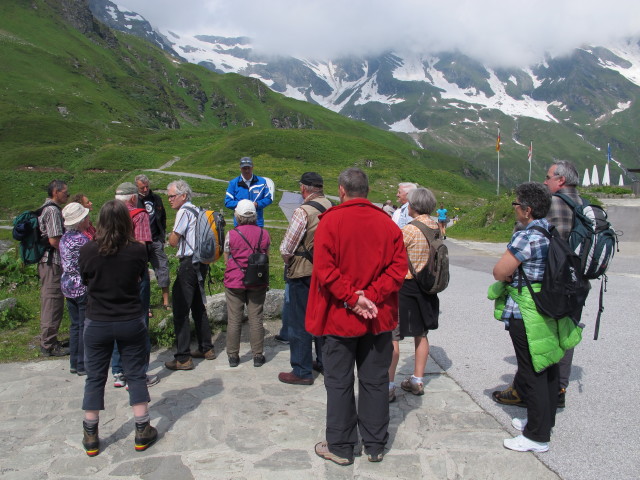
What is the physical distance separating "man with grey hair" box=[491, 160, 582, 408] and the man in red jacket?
1622mm

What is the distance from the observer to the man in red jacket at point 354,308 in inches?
151

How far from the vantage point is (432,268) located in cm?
496

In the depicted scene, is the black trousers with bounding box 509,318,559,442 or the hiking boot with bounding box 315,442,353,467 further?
the black trousers with bounding box 509,318,559,442

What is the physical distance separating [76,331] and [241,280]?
6.90ft

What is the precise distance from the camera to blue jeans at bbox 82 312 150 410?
14.0ft

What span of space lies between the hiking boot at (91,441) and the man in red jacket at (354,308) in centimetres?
190

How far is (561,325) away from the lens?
413 cm

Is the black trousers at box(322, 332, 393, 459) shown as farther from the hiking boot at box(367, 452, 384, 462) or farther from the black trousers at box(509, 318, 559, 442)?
the black trousers at box(509, 318, 559, 442)

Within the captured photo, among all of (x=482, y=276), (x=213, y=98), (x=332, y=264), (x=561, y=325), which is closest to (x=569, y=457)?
(x=561, y=325)

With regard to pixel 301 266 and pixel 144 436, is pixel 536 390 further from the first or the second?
pixel 144 436

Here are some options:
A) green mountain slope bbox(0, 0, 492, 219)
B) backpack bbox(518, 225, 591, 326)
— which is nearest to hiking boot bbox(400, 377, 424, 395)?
backpack bbox(518, 225, 591, 326)

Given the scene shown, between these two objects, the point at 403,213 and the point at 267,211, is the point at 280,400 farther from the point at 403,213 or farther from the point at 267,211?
the point at 267,211

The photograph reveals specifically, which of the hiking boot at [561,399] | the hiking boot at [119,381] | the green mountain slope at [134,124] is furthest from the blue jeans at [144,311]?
the green mountain slope at [134,124]

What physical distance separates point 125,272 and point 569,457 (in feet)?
13.3
